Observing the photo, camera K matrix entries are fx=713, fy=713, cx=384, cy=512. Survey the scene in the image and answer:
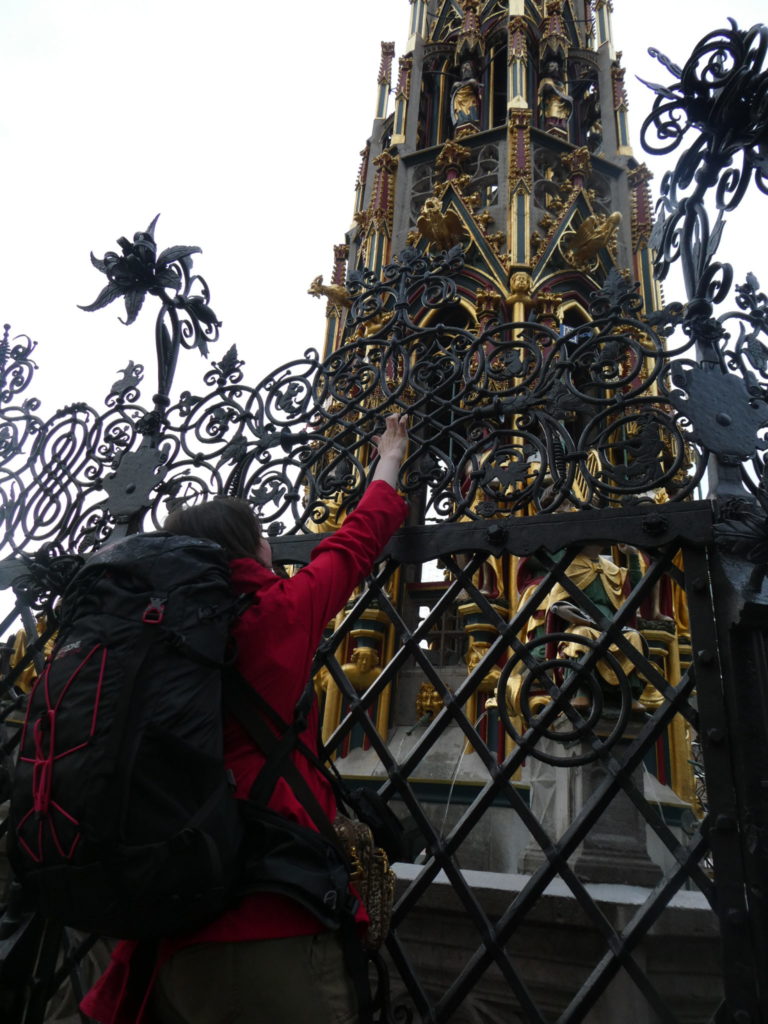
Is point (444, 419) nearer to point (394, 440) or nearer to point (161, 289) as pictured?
point (394, 440)

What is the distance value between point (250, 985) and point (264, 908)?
15 centimetres

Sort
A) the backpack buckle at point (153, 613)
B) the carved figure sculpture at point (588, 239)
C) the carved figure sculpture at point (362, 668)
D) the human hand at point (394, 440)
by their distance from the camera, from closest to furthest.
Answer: the backpack buckle at point (153, 613)
the human hand at point (394, 440)
the carved figure sculpture at point (362, 668)
the carved figure sculpture at point (588, 239)

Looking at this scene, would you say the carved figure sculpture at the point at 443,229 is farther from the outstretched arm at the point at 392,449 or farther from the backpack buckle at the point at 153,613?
the backpack buckle at the point at 153,613

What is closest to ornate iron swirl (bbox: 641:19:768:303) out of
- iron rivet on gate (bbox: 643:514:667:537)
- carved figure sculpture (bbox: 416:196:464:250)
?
iron rivet on gate (bbox: 643:514:667:537)

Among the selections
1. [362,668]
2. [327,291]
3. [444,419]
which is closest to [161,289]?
[444,419]

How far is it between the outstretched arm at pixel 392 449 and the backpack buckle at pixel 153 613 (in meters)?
1.12

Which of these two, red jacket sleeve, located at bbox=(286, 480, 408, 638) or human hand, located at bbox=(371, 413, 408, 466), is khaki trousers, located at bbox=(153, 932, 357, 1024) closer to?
red jacket sleeve, located at bbox=(286, 480, 408, 638)

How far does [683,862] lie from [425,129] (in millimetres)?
13766

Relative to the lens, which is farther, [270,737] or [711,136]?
[711,136]

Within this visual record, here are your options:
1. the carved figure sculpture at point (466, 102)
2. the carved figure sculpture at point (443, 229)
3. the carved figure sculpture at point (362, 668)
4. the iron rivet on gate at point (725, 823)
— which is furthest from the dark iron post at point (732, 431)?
the carved figure sculpture at point (466, 102)

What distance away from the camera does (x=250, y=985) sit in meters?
1.58

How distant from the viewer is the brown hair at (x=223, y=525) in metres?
2.11

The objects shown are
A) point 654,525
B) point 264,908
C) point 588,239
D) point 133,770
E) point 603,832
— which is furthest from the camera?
point 588,239

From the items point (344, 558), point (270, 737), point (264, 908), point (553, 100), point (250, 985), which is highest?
point (553, 100)
